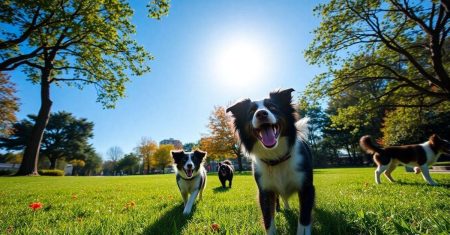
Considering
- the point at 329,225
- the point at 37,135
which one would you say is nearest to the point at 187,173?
the point at 329,225

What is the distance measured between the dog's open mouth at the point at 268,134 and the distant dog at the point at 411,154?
9.26m

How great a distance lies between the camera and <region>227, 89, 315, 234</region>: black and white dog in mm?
3162

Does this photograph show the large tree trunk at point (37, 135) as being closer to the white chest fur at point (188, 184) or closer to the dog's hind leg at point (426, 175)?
the white chest fur at point (188, 184)

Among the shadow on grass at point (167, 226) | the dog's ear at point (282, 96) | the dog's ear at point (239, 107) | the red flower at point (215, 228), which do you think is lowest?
the shadow on grass at point (167, 226)

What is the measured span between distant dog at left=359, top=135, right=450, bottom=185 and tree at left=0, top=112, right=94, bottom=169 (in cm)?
7451

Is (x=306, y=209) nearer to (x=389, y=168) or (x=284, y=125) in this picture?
(x=284, y=125)

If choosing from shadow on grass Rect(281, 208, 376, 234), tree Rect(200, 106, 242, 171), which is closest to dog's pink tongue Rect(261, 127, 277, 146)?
shadow on grass Rect(281, 208, 376, 234)

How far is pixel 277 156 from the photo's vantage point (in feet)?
11.0

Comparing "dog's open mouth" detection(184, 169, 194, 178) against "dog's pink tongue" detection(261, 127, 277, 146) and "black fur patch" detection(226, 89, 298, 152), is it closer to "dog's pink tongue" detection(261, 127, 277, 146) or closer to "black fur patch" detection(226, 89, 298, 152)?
"black fur patch" detection(226, 89, 298, 152)

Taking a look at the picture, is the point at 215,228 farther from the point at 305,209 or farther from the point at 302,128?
the point at 302,128

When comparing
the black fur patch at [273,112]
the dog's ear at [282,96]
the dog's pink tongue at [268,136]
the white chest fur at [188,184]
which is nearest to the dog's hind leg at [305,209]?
the black fur patch at [273,112]

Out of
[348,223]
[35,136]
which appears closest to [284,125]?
[348,223]

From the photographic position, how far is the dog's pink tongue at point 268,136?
10.3 ft

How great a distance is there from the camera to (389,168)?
36.4 ft
